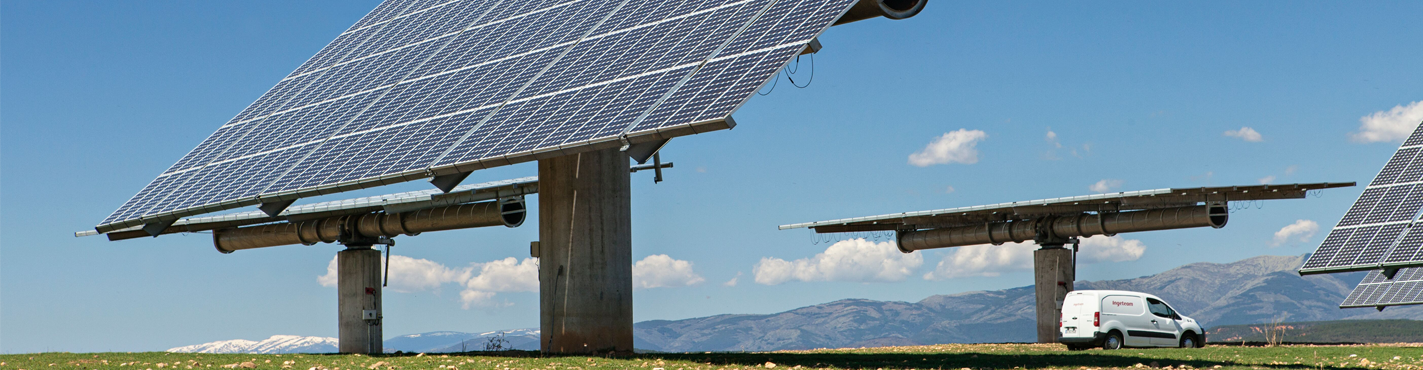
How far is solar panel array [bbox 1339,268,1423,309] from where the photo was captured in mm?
42281

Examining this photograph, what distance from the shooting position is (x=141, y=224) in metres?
30.2

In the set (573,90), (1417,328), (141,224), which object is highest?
(573,90)

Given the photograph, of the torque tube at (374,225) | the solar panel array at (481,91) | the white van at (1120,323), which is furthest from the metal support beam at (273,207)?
the white van at (1120,323)

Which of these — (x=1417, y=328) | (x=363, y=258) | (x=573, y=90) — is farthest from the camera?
(x=1417, y=328)

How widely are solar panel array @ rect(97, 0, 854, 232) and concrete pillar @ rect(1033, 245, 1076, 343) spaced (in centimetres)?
1792

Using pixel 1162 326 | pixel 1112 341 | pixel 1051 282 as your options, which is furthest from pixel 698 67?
pixel 1051 282

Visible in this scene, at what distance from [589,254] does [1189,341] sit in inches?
686

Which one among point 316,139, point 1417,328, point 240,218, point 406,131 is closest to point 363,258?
point 240,218

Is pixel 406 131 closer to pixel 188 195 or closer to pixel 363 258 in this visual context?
pixel 188 195

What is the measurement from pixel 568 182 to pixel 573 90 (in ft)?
7.23

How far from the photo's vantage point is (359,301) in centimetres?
3569

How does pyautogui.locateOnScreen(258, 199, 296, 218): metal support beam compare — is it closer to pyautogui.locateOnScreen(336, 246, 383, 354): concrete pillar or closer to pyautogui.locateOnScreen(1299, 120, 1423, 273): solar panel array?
pyautogui.locateOnScreen(336, 246, 383, 354): concrete pillar

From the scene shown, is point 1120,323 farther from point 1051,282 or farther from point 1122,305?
point 1051,282

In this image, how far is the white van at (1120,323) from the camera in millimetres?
30906
